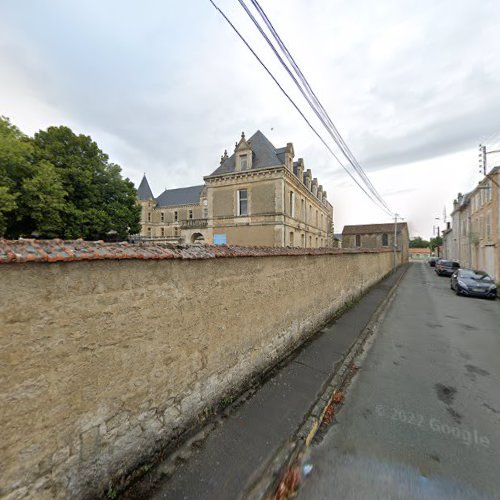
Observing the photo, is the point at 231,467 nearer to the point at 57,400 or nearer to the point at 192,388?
the point at 192,388

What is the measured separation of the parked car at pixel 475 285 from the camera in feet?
40.7

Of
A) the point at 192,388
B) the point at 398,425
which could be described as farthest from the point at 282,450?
the point at 398,425

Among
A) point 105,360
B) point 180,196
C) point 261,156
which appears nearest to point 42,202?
point 261,156

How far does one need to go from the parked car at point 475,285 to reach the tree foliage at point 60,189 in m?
20.2

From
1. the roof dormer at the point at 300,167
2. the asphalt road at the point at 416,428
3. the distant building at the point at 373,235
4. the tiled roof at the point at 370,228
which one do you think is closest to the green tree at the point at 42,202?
the roof dormer at the point at 300,167

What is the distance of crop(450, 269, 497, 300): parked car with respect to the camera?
488 inches

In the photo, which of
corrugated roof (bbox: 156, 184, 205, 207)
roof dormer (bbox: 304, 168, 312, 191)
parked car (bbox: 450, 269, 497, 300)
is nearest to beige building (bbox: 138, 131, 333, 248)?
roof dormer (bbox: 304, 168, 312, 191)

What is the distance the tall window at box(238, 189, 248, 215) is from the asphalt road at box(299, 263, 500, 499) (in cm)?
1685

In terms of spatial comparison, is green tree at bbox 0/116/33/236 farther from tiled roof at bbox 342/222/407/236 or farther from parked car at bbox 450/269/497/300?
tiled roof at bbox 342/222/407/236

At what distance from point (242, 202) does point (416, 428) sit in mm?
19989

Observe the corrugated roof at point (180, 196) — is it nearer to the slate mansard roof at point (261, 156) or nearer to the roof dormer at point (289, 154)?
the slate mansard roof at point (261, 156)

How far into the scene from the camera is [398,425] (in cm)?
334

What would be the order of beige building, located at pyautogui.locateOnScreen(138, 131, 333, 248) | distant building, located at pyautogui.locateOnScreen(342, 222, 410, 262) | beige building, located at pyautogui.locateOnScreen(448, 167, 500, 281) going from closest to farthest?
beige building, located at pyautogui.locateOnScreen(448, 167, 500, 281) → beige building, located at pyautogui.locateOnScreen(138, 131, 333, 248) → distant building, located at pyautogui.locateOnScreen(342, 222, 410, 262)

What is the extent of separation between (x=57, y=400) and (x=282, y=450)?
2393 mm
